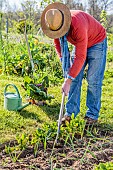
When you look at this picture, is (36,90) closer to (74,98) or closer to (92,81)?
(74,98)

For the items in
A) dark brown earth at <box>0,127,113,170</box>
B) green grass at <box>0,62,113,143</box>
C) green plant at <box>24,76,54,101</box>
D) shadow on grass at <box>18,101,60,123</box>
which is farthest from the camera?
green plant at <box>24,76,54,101</box>

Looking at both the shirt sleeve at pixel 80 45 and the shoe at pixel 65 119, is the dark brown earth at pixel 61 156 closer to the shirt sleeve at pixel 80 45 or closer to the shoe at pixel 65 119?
the shoe at pixel 65 119

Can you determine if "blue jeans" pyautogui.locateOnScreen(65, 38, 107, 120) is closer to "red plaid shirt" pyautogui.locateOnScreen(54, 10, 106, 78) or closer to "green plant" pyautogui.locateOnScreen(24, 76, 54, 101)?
"red plaid shirt" pyautogui.locateOnScreen(54, 10, 106, 78)

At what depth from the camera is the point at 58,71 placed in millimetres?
→ 5715

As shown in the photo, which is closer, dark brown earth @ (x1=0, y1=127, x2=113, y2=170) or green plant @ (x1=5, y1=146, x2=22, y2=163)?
dark brown earth @ (x1=0, y1=127, x2=113, y2=170)

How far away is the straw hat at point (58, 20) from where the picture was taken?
264 cm

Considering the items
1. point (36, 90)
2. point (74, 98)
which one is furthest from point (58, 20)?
point (36, 90)

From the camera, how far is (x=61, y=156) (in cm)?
282

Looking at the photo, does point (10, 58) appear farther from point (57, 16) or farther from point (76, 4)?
point (76, 4)

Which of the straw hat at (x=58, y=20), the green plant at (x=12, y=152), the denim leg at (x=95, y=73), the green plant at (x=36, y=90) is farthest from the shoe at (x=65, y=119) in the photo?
the straw hat at (x=58, y=20)

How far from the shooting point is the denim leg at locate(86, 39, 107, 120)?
10.5 ft

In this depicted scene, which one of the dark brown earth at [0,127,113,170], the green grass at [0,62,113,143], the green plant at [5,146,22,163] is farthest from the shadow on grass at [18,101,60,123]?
the green plant at [5,146,22,163]

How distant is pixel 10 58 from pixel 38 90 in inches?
87.0

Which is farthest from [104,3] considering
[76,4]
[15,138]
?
[15,138]
